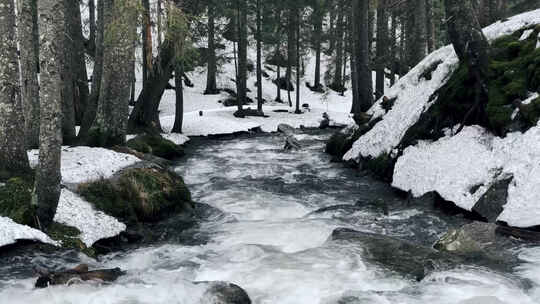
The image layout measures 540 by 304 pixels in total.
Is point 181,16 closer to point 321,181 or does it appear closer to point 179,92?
point 321,181

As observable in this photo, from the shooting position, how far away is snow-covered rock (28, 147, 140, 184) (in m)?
9.09

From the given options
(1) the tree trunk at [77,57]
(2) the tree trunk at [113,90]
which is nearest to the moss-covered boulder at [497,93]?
(2) the tree trunk at [113,90]

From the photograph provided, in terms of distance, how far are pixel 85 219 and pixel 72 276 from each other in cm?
222

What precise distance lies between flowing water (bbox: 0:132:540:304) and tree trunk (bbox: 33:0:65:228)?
42.6 inches

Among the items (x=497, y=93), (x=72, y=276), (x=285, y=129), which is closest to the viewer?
(x=72, y=276)

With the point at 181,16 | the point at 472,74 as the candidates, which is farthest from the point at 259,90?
the point at 181,16

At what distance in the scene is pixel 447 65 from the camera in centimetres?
1307

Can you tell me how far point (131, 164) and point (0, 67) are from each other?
11.0ft

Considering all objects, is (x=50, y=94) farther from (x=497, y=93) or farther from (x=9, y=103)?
(x=497, y=93)

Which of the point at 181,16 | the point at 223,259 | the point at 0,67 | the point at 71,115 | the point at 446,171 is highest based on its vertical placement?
the point at 181,16

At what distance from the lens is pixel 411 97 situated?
46.8 ft

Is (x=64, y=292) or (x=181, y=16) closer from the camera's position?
(x=64, y=292)

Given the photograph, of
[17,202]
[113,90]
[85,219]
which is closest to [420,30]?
[113,90]

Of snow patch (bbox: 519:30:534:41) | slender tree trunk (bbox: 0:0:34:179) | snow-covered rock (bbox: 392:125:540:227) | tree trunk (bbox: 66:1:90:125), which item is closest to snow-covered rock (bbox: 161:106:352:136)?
tree trunk (bbox: 66:1:90:125)
